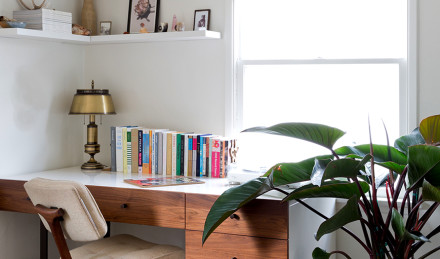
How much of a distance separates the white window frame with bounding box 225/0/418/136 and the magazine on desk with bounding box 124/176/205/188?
0.40 metres

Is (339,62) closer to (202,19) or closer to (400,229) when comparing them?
(202,19)

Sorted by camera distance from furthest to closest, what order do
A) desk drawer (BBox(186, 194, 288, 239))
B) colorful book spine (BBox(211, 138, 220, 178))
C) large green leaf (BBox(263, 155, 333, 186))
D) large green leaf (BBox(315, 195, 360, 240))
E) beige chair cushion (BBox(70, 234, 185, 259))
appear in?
1. colorful book spine (BBox(211, 138, 220, 178))
2. beige chair cushion (BBox(70, 234, 185, 259))
3. desk drawer (BBox(186, 194, 288, 239))
4. large green leaf (BBox(263, 155, 333, 186))
5. large green leaf (BBox(315, 195, 360, 240))

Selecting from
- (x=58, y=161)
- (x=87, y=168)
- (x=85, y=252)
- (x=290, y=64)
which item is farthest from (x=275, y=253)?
(x=58, y=161)

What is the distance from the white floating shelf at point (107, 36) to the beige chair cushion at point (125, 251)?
1.09 metres

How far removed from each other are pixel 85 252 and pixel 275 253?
35.2 inches

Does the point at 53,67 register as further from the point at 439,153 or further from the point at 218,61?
the point at 439,153

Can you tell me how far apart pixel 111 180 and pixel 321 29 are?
52.3 inches

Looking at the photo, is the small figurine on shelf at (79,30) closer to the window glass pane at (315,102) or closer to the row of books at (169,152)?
the row of books at (169,152)

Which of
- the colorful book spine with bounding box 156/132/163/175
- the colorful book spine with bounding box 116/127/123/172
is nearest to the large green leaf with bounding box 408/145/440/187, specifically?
the colorful book spine with bounding box 156/132/163/175

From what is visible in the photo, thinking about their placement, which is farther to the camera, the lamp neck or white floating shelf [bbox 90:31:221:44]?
the lamp neck

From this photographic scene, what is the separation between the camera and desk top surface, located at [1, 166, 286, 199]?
2.77 metres

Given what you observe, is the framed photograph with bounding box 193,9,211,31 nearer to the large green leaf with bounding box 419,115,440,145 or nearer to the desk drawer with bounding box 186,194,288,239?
the desk drawer with bounding box 186,194,288,239

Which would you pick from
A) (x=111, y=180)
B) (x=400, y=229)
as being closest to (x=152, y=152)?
(x=111, y=180)

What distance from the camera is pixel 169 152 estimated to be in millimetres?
3244
